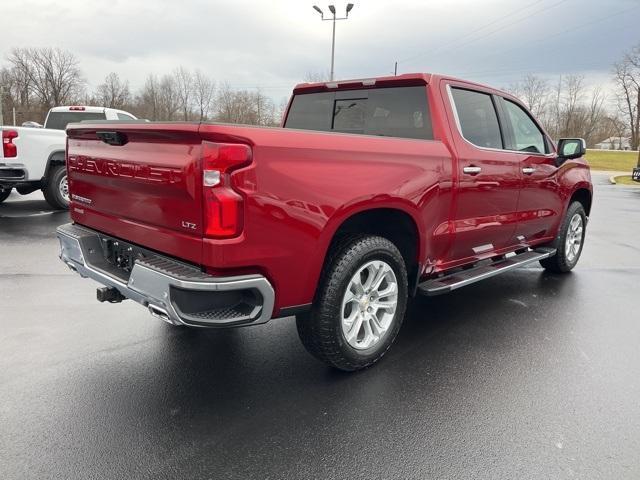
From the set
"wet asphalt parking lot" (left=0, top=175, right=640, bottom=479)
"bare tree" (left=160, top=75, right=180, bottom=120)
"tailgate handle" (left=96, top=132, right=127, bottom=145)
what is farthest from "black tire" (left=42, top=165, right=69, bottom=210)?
"bare tree" (left=160, top=75, right=180, bottom=120)

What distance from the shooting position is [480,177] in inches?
155

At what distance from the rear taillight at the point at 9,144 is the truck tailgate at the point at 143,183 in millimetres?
5685

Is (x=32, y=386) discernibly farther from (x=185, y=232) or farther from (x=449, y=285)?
(x=449, y=285)

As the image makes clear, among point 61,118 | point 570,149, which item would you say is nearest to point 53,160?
point 61,118

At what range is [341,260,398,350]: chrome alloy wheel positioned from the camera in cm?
321

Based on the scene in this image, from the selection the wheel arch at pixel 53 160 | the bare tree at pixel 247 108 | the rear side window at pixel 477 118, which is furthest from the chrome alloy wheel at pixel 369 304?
the bare tree at pixel 247 108

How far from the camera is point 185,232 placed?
2.59 m

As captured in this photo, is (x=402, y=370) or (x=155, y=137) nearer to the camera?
(x=155, y=137)

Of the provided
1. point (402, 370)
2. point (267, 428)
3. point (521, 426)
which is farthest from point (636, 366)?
point (267, 428)

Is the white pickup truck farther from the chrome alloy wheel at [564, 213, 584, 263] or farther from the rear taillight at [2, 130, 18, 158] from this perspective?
the chrome alloy wheel at [564, 213, 584, 263]

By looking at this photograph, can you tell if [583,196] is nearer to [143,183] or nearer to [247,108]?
[143,183]

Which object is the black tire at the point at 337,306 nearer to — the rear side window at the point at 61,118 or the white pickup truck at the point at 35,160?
the white pickup truck at the point at 35,160

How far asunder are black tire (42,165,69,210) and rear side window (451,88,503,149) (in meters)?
7.43

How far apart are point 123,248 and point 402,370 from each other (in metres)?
1.95
